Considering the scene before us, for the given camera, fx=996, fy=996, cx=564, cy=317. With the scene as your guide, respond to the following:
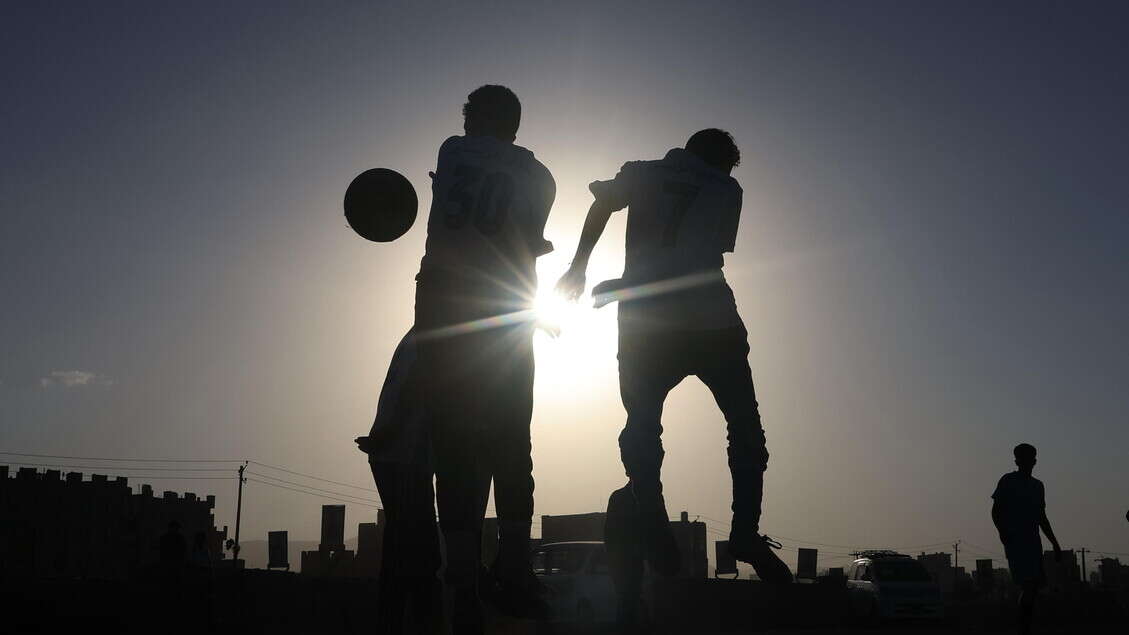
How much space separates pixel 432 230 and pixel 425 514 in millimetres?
1823

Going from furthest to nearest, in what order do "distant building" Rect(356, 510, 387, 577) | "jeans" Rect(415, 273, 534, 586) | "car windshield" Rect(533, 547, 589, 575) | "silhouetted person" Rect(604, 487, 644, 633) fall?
"distant building" Rect(356, 510, 387, 577)
"car windshield" Rect(533, 547, 589, 575)
"silhouetted person" Rect(604, 487, 644, 633)
"jeans" Rect(415, 273, 534, 586)

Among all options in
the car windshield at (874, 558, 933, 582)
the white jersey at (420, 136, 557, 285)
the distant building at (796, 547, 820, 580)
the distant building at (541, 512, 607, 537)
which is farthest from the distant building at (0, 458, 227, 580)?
the white jersey at (420, 136, 557, 285)

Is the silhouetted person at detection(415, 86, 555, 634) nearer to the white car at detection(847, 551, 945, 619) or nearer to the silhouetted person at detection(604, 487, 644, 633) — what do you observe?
the silhouetted person at detection(604, 487, 644, 633)

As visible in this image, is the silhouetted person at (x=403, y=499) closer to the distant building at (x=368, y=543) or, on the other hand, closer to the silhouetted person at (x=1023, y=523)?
the silhouetted person at (x=1023, y=523)

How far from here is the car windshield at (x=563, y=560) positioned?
20.6 metres

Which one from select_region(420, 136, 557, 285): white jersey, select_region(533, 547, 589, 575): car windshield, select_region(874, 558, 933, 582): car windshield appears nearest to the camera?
select_region(420, 136, 557, 285): white jersey

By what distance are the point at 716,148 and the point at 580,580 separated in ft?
49.1

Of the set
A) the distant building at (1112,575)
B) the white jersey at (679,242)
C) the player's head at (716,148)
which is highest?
the player's head at (716,148)

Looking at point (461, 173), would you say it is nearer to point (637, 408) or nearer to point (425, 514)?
point (637, 408)

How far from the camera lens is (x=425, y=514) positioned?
246 inches

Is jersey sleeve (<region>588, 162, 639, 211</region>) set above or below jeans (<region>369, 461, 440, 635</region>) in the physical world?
above

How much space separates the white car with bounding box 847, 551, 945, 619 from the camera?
1005 inches

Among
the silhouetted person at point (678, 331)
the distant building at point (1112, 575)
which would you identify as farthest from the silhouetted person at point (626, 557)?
the distant building at point (1112, 575)

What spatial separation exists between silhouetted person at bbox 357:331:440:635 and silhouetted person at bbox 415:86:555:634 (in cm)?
78
